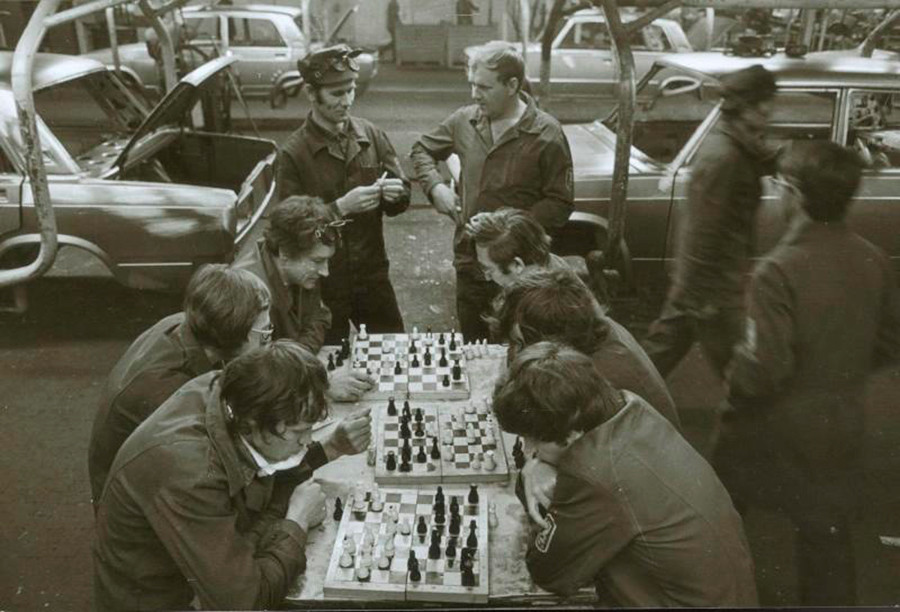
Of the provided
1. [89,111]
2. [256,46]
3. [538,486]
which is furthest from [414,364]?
[256,46]

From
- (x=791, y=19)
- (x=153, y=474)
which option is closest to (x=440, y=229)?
(x=153, y=474)

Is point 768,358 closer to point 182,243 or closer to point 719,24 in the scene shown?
point 182,243

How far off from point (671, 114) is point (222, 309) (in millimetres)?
3957

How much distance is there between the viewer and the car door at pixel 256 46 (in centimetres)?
938

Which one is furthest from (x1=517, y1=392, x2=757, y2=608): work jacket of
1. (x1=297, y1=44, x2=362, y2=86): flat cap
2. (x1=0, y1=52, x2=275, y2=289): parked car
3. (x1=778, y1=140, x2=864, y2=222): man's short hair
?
(x1=0, y1=52, x2=275, y2=289): parked car

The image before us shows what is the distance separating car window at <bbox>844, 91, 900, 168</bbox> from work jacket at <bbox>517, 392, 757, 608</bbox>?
351 cm

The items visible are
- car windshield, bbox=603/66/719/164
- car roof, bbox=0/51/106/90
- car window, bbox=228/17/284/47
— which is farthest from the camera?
car window, bbox=228/17/284/47

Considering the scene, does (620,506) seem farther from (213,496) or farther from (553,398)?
(213,496)

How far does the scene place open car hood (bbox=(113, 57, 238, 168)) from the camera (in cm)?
419

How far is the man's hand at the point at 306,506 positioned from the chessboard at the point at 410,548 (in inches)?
2.7

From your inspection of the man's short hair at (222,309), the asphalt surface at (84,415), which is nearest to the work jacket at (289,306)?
the man's short hair at (222,309)

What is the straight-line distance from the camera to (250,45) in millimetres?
9477

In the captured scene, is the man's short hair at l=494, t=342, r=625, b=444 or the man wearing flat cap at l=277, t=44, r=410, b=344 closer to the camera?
the man's short hair at l=494, t=342, r=625, b=444

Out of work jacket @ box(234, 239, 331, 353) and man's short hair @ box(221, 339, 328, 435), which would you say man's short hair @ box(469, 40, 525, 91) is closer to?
work jacket @ box(234, 239, 331, 353)
